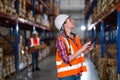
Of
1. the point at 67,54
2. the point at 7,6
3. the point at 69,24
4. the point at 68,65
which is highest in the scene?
the point at 7,6

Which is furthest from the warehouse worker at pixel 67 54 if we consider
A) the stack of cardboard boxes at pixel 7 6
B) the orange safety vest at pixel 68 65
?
the stack of cardboard boxes at pixel 7 6

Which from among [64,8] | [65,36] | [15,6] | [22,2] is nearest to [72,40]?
[65,36]

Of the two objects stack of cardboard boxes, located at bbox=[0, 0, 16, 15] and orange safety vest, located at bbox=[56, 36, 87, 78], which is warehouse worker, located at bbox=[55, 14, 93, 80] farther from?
stack of cardboard boxes, located at bbox=[0, 0, 16, 15]

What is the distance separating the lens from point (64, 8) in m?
25.8

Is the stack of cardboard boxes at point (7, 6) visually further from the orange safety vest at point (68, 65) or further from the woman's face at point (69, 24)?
the orange safety vest at point (68, 65)

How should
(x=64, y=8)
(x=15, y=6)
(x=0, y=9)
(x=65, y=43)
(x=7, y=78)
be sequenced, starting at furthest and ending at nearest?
(x=64, y=8) → (x=15, y=6) → (x=7, y=78) → (x=0, y=9) → (x=65, y=43)

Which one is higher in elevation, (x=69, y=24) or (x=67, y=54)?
(x=69, y=24)

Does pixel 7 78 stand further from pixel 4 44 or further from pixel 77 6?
pixel 77 6

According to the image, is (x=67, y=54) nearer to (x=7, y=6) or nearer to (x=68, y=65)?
(x=68, y=65)

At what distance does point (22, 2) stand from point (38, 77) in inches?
120

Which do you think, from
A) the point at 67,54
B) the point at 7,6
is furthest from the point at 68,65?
the point at 7,6

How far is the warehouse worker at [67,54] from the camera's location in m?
2.80

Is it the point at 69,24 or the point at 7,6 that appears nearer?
the point at 69,24

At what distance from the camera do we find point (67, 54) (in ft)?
9.25
